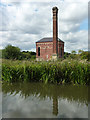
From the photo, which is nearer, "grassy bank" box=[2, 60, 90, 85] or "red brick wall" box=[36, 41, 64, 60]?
"grassy bank" box=[2, 60, 90, 85]

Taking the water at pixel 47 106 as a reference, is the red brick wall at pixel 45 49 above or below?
above

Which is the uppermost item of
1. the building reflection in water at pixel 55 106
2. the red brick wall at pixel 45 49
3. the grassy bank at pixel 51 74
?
the red brick wall at pixel 45 49

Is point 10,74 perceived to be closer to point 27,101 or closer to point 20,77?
point 20,77

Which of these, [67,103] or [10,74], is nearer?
[67,103]

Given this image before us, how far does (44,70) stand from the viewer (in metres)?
4.03

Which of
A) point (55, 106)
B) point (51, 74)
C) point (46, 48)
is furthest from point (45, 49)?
point (55, 106)

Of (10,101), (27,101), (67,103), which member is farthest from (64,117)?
(10,101)

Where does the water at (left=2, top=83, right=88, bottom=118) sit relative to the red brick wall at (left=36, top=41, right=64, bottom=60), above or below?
below

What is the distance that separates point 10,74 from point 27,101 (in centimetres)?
204

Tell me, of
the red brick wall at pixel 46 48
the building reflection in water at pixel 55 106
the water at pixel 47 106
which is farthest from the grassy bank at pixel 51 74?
the red brick wall at pixel 46 48

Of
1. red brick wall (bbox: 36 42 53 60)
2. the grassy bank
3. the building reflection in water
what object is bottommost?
the building reflection in water

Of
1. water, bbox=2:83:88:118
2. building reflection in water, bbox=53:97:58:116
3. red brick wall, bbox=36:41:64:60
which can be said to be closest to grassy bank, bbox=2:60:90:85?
water, bbox=2:83:88:118

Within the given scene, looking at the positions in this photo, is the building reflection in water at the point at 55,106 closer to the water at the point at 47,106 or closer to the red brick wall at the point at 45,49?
the water at the point at 47,106

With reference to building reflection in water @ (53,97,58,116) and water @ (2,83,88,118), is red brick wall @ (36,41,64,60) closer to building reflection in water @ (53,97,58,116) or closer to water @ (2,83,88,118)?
water @ (2,83,88,118)
